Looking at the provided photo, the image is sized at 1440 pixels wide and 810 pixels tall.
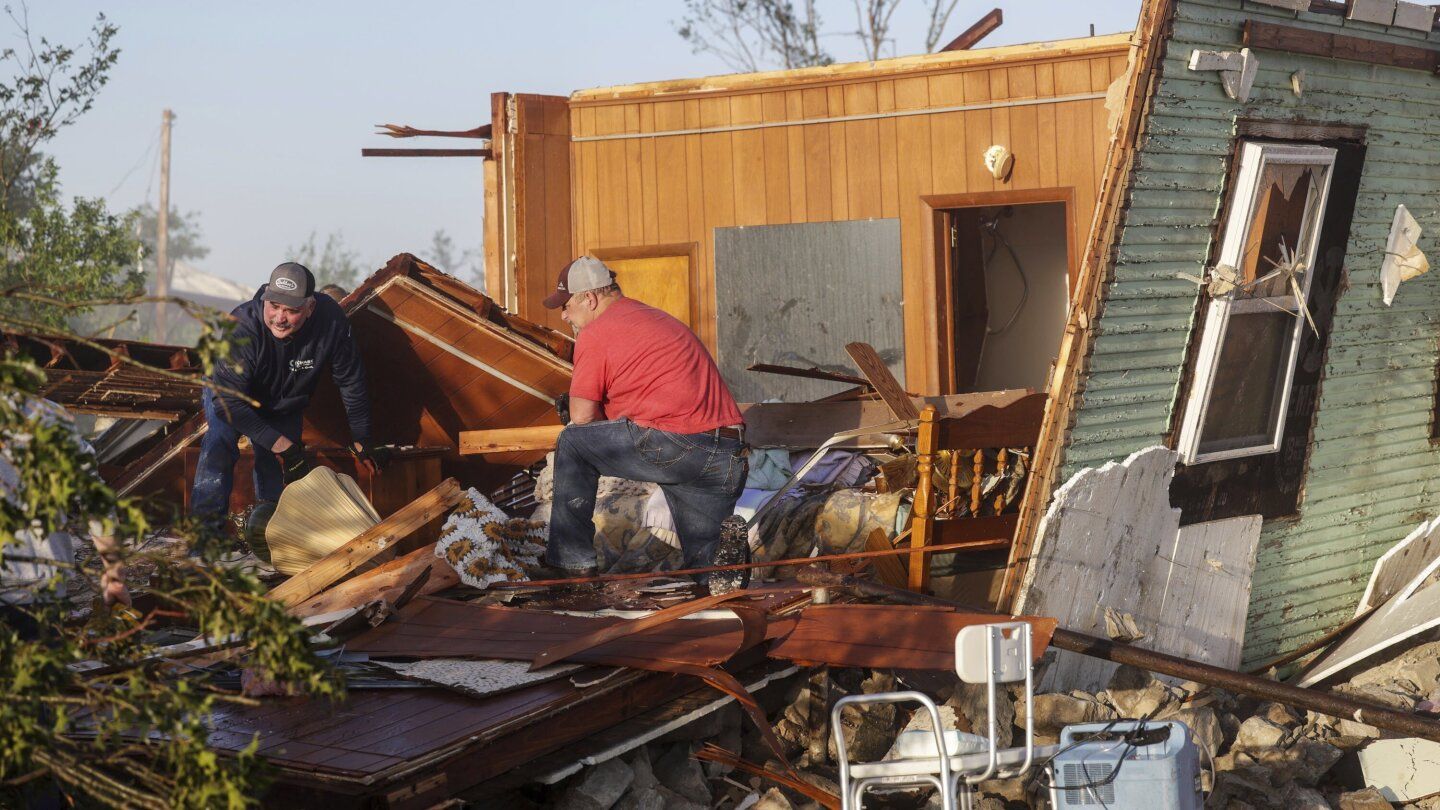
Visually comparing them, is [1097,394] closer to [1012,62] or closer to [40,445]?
[1012,62]

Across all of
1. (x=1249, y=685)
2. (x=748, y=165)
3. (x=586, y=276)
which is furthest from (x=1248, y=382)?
(x=748, y=165)

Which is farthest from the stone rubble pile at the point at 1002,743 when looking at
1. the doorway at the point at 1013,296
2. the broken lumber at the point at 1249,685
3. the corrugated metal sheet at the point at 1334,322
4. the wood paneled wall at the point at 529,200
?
the doorway at the point at 1013,296

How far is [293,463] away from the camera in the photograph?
8.24 m

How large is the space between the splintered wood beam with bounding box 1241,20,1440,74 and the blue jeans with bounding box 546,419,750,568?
369 centimetres

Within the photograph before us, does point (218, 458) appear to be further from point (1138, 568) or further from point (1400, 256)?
point (1400, 256)

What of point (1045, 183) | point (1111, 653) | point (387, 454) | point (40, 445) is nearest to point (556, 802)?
point (1111, 653)

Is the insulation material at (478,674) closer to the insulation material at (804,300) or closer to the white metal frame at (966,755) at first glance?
the white metal frame at (966,755)

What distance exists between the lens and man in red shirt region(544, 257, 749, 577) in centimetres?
722

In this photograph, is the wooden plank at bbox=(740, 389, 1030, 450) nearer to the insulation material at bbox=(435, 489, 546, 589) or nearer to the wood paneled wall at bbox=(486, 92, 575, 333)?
→ the insulation material at bbox=(435, 489, 546, 589)

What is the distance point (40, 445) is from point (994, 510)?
18.7 feet

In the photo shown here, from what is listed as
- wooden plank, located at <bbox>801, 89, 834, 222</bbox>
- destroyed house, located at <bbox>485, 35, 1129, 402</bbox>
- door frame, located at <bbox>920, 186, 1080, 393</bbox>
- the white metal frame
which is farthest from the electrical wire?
the white metal frame

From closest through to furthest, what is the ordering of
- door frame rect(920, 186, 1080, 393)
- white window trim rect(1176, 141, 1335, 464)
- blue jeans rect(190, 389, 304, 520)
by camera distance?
1. white window trim rect(1176, 141, 1335, 464)
2. blue jeans rect(190, 389, 304, 520)
3. door frame rect(920, 186, 1080, 393)

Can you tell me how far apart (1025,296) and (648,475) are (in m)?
7.35

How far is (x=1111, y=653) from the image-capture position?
6.29m
